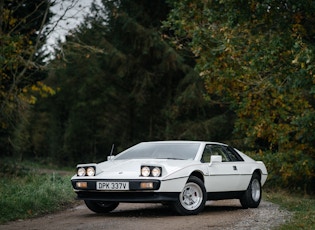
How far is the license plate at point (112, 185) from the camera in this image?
9117 mm

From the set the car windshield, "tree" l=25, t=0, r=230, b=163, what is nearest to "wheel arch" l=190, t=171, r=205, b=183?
the car windshield

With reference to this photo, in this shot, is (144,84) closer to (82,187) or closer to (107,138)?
(107,138)

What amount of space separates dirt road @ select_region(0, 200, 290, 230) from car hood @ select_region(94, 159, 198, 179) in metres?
0.70

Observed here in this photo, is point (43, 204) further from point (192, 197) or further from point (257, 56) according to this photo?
point (257, 56)

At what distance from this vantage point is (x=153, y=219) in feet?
30.1

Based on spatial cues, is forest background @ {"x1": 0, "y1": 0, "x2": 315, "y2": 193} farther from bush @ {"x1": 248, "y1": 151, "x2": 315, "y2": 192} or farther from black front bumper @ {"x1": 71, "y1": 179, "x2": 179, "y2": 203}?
black front bumper @ {"x1": 71, "y1": 179, "x2": 179, "y2": 203}

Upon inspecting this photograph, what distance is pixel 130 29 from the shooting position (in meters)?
33.7

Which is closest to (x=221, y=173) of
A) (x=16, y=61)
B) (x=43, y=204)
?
(x=43, y=204)

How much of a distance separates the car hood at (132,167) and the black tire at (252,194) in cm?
199

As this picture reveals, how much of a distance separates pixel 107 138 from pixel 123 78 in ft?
16.4

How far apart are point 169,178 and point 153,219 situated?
2.30 ft

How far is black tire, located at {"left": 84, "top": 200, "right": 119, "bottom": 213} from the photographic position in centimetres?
1016

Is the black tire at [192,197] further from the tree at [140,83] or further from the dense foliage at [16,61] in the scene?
the tree at [140,83]

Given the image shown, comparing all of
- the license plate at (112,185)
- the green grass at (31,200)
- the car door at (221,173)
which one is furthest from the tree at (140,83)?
the license plate at (112,185)
